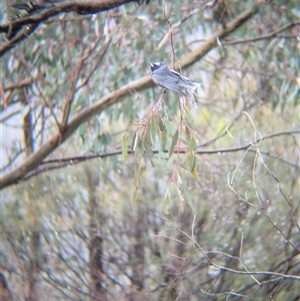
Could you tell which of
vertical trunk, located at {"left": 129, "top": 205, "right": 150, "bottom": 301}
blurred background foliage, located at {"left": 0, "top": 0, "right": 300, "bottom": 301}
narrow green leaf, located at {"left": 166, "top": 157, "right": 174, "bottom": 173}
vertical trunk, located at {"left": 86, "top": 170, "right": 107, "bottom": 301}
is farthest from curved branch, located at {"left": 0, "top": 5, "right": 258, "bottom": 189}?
narrow green leaf, located at {"left": 166, "top": 157, "right": 174, "bottom": 173}

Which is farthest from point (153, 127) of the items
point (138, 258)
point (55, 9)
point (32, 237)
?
point (32, 237)

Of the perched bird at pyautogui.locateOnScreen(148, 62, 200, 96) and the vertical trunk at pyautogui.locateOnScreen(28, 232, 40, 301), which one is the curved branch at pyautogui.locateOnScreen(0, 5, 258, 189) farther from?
the perched bird at pyautogui.locateOnScreen(148, 62, 200, 96)

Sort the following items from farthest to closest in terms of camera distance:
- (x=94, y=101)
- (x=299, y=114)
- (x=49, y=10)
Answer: (x=94, y=101) → (x=299, y=114) → (x=49, y=10)

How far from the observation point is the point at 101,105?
2820mm

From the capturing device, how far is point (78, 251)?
2.96 metres

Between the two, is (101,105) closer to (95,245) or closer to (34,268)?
(95,245)

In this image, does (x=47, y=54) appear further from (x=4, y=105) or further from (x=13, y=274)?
(x=13, y=274)

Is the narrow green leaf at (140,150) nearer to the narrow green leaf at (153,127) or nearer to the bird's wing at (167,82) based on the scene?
the narrow green leaf at (153,127)

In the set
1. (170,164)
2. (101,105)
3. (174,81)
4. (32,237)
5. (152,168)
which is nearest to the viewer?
(174,81)

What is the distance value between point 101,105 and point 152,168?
1.26 feet

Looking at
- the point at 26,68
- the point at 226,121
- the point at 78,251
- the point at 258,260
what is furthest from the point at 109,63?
the point at 258,260

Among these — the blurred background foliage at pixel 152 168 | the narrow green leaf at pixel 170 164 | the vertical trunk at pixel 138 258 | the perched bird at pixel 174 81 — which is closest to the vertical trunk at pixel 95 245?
the blurred background foliage at pixel 152 168

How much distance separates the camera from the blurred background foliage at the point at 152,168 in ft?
8.13

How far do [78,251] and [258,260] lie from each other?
912 mm
